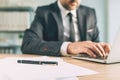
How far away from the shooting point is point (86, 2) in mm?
3170

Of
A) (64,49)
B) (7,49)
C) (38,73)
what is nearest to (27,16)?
(7,49)

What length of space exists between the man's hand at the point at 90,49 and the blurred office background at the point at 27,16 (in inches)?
82.9

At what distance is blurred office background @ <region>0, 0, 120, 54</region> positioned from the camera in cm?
307

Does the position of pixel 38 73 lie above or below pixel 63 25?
below

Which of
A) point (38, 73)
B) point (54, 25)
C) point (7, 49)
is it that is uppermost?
point (54, 25)

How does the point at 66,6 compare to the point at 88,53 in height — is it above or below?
above

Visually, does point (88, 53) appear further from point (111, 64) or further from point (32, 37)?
point (32, 37)

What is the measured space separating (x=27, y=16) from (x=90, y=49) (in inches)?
87.6

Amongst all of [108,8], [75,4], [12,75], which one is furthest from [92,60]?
[108,8]

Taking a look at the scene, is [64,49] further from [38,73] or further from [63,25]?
[38,73]

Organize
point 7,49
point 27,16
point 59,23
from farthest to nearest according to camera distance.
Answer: point 7,49
point 27,16
point 59,23

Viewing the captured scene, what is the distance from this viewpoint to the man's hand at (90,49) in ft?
3.21

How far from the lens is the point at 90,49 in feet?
3.28

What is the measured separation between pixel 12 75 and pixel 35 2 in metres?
2.71
